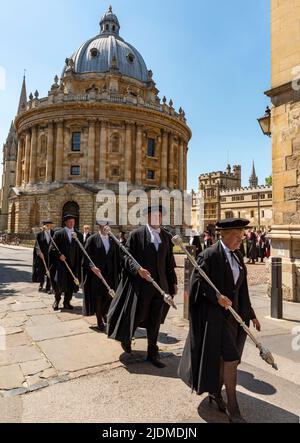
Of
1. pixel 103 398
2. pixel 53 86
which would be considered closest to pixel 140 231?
pixel 103 398

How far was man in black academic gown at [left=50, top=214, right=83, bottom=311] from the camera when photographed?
7.41m

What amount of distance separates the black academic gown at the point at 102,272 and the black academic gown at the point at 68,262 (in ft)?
4.92

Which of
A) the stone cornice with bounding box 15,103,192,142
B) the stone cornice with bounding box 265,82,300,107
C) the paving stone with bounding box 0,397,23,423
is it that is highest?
the stone cornice with bounding box 15,103,192,142

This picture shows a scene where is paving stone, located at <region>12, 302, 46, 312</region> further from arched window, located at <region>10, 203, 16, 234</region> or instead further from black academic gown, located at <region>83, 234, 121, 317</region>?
arched window, located at <region>10, 203, 16, 234</region>

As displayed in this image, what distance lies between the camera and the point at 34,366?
13.6ft

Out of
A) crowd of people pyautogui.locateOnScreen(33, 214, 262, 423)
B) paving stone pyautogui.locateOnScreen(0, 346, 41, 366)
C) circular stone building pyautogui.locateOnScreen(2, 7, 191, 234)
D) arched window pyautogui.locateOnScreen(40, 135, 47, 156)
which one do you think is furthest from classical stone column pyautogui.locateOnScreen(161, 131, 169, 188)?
paving stone pyautogui.locateOnScreen(0, 346, 41, 366)

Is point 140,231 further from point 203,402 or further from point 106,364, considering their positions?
point 203,402

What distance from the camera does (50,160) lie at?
39.7m

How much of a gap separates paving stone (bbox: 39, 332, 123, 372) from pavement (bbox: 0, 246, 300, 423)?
0.5 inches

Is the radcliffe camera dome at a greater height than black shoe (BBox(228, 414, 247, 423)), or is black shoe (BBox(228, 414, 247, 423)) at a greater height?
the radcliffe camera dome

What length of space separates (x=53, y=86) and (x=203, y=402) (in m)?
45.2

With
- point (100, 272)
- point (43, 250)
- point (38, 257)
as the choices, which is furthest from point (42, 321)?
point (38, 257)

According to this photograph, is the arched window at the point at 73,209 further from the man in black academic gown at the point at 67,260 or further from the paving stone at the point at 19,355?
the paving stone at the point at 19,355

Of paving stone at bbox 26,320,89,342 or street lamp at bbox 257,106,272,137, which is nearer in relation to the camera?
paving stone at bbox 26,320,89,342
